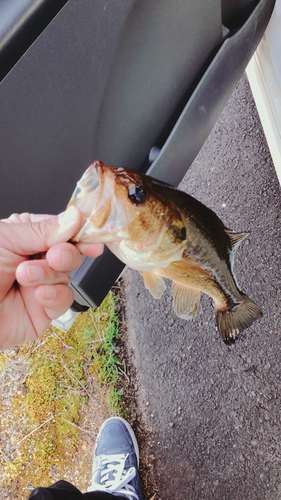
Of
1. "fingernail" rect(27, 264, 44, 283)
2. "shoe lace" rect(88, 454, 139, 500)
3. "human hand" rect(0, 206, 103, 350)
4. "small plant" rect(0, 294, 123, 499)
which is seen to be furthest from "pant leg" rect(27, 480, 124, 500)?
"fingernail" rect(27, 264, 44, 283)

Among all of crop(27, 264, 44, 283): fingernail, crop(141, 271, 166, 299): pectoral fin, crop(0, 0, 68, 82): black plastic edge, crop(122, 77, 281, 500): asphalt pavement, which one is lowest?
crop(122, 77, 281, 500): asphalt pavement

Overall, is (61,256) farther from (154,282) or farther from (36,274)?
(154,282)

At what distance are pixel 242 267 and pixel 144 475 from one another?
168 centimetres

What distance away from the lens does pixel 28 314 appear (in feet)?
5.05

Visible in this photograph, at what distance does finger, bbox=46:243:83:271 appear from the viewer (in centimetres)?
122

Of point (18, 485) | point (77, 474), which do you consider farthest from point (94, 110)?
point (18, 485)

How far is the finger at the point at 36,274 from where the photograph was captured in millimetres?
1211

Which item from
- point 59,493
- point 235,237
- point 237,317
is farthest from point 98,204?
point 59,493

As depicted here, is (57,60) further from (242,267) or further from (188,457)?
(188,457)

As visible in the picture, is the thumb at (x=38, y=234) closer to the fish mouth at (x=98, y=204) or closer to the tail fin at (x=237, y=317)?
the fish mouth at (x=98, y=204)

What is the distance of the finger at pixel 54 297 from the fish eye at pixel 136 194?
484mm

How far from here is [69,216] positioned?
44.8 inches

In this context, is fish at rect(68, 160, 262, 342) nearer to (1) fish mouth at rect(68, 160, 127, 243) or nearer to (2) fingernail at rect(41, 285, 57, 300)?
(1) fish mouth at rect(68, 160, 127, 243)

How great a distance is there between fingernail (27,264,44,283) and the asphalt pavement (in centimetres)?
160
